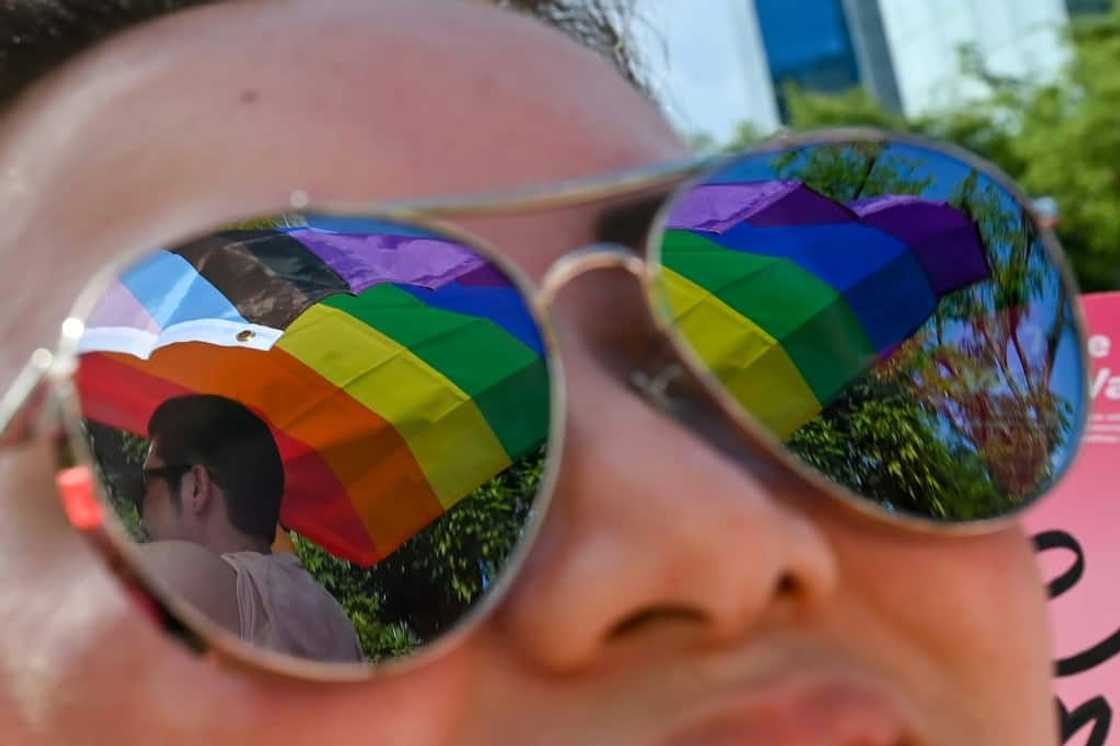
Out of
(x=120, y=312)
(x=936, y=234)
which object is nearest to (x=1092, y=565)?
(x=936, y=234)

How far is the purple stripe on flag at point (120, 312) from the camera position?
0.71 meters

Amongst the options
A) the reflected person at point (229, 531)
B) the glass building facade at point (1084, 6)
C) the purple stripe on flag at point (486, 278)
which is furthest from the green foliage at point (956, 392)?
the glass building facade at point (1084, 6)

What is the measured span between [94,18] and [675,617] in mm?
601

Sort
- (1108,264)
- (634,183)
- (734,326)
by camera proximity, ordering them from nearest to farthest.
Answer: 1. (634,183)
2. (734,326)
3. (1108,264)

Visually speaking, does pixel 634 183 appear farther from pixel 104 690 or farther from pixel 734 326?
pixel 104 690

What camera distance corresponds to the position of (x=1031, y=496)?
90cm

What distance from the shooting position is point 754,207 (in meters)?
0.93

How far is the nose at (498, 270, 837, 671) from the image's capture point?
67 cm

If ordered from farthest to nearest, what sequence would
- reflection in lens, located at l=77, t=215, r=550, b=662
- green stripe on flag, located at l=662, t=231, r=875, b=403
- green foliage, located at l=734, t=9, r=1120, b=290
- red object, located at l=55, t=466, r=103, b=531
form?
green foliage, located at l=734, t=9, r=1120, b=290 → green stripe on flag, located at l=662, t=231, r=875, b=403 → reflection in lens, located at l=77, t=215, r=550, b=662 → red object, located at l=55, t=466, r=103, b=531

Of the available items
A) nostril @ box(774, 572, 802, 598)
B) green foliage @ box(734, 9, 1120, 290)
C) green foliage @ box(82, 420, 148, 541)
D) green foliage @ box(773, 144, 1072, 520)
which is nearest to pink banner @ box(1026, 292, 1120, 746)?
green foliage @ box(773, 144, 1072, 520)

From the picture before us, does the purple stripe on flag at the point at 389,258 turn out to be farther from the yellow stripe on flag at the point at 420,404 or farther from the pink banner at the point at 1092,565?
the pink banner at the point at 1092,565

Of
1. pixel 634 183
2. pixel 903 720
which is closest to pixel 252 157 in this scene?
pixel 634 183

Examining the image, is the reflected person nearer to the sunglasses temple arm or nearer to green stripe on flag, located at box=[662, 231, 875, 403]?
the sunglasses temple arm

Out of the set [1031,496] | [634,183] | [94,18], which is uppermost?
[94,18]
